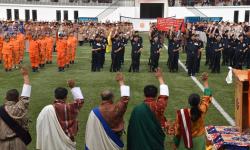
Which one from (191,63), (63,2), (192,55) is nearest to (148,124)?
(191,63)

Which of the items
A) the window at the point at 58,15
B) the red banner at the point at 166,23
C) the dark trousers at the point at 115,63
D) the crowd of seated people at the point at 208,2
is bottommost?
the dark trousers at the point at 115,63

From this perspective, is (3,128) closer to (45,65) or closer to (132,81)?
(132,81)

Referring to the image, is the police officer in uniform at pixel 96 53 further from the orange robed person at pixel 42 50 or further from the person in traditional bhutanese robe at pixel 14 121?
the person in traditional bhutanese robe at pixel 14 121

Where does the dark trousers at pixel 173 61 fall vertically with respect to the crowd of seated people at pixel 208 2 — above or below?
below

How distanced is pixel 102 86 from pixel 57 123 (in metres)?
9.46

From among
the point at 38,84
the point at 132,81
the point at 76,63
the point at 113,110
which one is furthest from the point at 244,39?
the point at 113,110

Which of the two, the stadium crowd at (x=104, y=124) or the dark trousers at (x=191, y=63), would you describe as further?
the dark trousers at (x=191, y=63)

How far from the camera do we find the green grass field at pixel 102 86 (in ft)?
40.2

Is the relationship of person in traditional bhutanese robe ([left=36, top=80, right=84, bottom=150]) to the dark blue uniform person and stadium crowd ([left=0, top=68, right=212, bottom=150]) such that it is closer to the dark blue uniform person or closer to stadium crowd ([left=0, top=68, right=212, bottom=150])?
stadium crowd ([left=0, top=68, right=212, bottom=150])

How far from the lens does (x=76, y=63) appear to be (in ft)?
74.9

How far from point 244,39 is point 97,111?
595 inches

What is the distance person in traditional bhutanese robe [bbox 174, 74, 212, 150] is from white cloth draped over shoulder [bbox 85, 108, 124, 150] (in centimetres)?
99

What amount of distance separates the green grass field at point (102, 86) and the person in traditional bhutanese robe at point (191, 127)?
2.54 meters

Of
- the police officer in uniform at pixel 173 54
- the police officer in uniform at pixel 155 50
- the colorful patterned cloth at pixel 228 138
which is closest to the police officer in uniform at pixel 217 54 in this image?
the police officer in uniform at pixel 173 54
